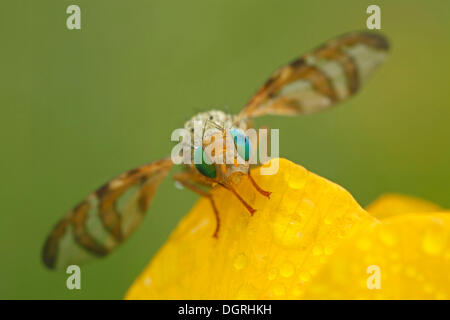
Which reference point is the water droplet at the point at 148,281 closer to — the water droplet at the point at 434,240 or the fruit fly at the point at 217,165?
the fruit fly at the point at 217,165

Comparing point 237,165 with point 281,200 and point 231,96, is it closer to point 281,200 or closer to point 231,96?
point 281,200

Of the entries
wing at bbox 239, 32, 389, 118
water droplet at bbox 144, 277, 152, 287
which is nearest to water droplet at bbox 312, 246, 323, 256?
water droplet at bbox 144, 277, 152, 287

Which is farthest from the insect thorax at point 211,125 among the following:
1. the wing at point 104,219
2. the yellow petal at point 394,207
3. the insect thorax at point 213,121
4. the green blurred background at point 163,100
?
the green blurred background at point 163,100

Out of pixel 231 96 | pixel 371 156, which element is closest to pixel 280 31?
pixel 231 96

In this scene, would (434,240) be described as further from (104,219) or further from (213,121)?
(104,219)

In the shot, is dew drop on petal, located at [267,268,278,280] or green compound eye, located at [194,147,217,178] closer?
dew drop on petal, located at [267,268,278,280]

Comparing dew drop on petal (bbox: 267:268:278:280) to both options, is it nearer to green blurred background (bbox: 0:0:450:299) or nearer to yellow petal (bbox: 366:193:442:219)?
yellow petal (bbox: 366:193:442:219)
